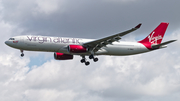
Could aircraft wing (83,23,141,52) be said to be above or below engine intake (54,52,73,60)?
above

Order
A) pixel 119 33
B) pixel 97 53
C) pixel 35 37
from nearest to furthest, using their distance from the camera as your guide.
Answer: pixel 119 33, pixel 35 37, pixel 97 53

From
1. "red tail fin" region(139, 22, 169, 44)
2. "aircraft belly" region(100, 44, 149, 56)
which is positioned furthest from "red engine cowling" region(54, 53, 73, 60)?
"red tail fin" region(139, 22, 169, 44)

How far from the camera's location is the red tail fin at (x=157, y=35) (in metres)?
66.6

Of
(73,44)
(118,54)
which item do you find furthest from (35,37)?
(118,54)

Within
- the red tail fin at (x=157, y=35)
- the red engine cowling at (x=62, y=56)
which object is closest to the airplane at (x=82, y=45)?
the red engine cowling at (x=62, y=56)

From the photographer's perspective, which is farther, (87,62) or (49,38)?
(87,62)

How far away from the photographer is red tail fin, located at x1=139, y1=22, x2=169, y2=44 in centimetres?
6663

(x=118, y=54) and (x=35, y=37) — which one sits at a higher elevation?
(x=35, y=37)

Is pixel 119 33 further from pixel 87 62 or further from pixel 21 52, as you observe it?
pixel 21 52

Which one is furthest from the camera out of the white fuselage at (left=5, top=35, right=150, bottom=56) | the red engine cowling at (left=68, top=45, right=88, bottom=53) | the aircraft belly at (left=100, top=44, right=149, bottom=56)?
the aircraft belly at (left=100, top=44, right=149, bottom=56)

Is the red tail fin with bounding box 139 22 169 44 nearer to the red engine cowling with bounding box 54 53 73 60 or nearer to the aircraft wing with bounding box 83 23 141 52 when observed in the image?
the aircraft wing with bounding box 83 23 141 52

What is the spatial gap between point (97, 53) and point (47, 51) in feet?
33.9

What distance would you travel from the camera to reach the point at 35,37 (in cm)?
5597

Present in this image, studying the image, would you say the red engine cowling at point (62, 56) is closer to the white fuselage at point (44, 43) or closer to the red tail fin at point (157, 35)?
the white fuselage at point (44, 43)
